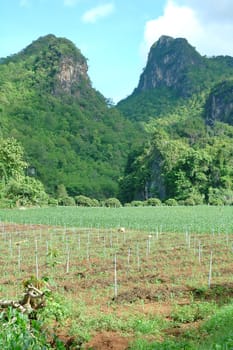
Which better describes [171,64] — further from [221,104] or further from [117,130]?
[117,130]

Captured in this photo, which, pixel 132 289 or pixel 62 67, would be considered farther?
pixel 62 67

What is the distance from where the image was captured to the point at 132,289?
13055 millimetres

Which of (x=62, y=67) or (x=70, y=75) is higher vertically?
(x=62, y=67)

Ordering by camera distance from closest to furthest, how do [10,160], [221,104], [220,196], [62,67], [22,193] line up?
[22,193]
[10,160]
[220,196]
[221,104]
[62,67]

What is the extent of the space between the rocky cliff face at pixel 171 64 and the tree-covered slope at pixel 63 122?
3679 centimetres

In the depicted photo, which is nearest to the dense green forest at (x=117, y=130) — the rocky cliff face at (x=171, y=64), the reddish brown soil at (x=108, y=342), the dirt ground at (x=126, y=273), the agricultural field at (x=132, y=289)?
the rocky cliff face at (x=171, y=64)

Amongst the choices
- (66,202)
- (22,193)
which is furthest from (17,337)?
(66,202)

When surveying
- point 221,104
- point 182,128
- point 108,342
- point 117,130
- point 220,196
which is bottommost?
point 108,342

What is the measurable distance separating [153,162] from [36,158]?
66.6 feet

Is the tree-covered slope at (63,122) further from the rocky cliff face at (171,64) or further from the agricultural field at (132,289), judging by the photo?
the agricultural field at (132,289)

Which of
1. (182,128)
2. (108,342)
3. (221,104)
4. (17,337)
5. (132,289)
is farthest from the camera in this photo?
(221,104)

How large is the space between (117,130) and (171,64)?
49.4 m

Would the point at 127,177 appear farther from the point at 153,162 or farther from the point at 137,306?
the point at 137,306

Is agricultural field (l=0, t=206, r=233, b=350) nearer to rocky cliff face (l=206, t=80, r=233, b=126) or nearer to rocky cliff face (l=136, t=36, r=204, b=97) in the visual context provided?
rocky cliff face (l=206, t=80, r=233, b=126)
